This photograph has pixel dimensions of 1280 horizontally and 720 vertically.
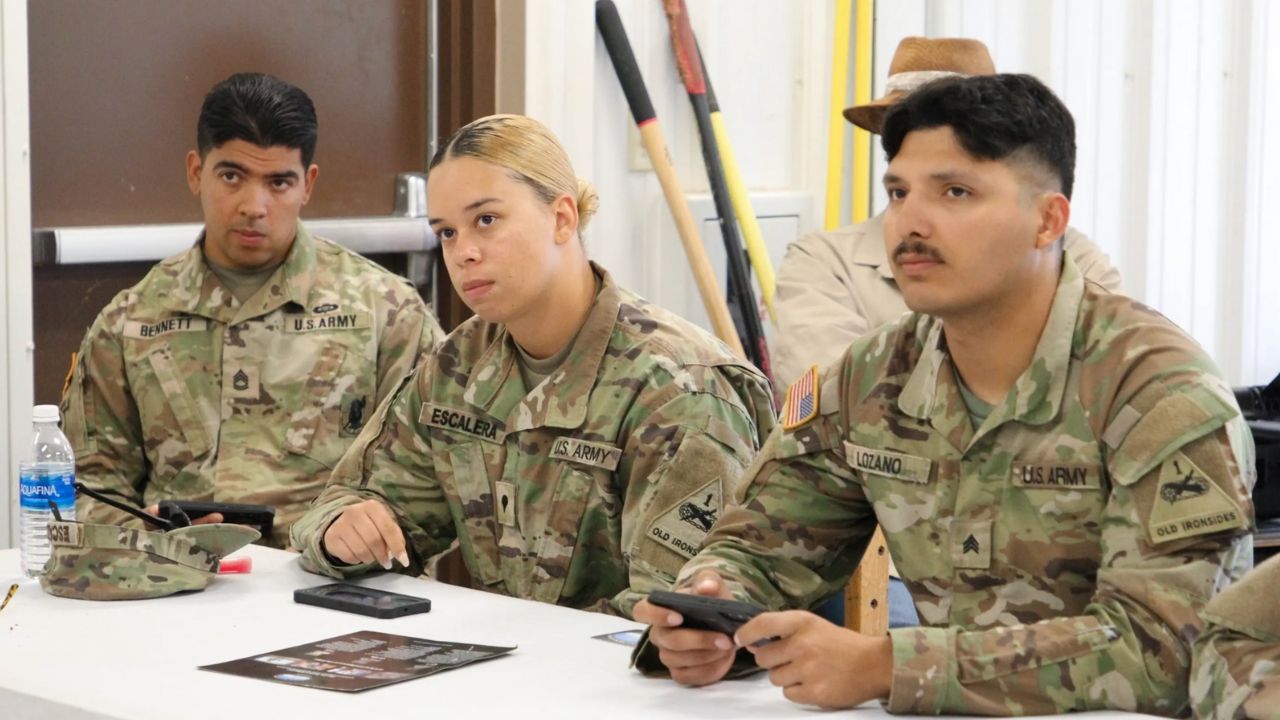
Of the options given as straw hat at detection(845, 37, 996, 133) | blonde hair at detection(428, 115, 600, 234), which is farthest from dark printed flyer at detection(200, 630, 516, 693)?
straw hat at detection(845, 37, 996, 133)

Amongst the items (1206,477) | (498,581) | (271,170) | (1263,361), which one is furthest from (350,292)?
(1263,361)

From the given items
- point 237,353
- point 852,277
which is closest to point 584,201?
point 237,353

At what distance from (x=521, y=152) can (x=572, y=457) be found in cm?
47

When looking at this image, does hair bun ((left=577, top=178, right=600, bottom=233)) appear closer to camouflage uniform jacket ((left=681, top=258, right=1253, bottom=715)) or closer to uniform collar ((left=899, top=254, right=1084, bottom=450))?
camouflage uniform jacket ((left=681, top=258, right=1253, bottom=715))

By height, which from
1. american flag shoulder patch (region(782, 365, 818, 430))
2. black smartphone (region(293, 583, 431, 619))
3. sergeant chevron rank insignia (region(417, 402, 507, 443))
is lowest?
black smartphone (region(293, 583, 431, 619))

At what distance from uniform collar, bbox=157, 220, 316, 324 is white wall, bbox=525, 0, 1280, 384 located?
0.92 metres

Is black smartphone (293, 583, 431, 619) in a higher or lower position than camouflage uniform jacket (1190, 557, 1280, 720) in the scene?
lower

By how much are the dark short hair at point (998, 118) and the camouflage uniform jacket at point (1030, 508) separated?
168 millimetres

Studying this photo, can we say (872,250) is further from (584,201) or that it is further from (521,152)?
(521,152)

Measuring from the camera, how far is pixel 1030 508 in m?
2.00

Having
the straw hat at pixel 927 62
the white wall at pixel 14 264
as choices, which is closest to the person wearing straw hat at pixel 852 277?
the straw hat at pixel 927 62

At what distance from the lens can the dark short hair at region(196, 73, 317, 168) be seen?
3.32 m

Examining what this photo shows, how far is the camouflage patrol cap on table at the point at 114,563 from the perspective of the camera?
2332 millimetres

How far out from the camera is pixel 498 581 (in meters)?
2.65
